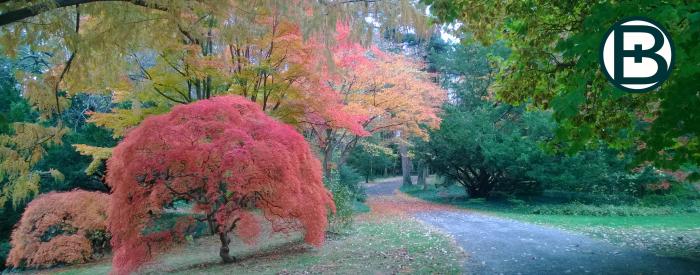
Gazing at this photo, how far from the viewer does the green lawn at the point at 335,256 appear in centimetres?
758

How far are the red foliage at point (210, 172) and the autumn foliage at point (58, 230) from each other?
5112 millimetres

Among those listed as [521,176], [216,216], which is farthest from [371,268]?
[521,176]

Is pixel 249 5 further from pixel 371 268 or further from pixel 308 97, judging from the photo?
pixel 308 97

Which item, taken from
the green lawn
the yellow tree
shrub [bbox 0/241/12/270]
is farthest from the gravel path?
shrub [bbox 0/241/12/270]

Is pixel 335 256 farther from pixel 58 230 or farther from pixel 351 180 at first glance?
pixel 351 180

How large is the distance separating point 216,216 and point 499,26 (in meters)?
5.86

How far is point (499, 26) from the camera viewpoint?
6668 mm

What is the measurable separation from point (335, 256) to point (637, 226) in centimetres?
912

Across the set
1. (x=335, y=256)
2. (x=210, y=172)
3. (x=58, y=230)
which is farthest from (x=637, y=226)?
(x=58, y=230)

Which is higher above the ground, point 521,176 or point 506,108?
point 506,108

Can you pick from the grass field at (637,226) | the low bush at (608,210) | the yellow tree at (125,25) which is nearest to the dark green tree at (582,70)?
the yellow tree at (125,25)

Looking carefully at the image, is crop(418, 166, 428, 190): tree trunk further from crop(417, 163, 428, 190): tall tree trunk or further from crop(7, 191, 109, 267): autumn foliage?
crop(7, 191, 109, 267): autumn foliage

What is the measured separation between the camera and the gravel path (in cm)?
710

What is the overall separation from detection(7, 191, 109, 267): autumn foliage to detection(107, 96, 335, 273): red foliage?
511 cm
